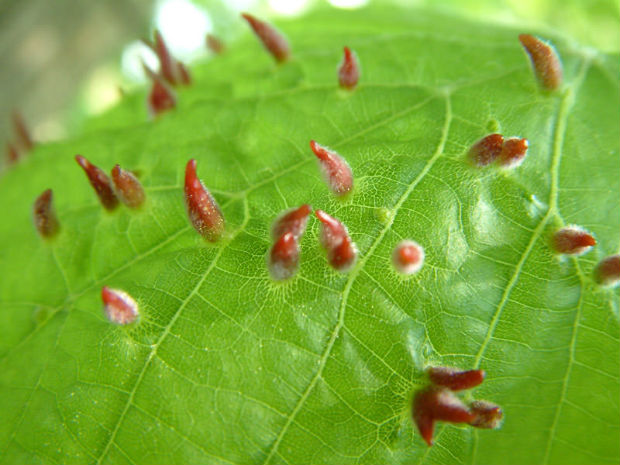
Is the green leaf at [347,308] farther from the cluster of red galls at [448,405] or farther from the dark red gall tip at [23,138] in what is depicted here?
the dark red gall tip at [23,138]

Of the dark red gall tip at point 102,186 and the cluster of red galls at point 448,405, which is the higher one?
the dark red gall tip at point 102,186

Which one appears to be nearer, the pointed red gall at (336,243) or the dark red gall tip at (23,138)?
the pointed red gall at (336,243)

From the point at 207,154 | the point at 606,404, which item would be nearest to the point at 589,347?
the point at 606,404

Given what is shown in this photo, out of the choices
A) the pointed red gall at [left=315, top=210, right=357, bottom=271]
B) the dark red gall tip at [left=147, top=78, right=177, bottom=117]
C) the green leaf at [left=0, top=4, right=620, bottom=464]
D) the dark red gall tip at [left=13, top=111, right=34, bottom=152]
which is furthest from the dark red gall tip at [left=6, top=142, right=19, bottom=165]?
the pointed red gall at [left=315, top=210, right=357, bottom=271]

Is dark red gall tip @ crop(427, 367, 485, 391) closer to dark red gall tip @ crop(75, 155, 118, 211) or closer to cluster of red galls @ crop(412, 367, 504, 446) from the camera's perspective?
cluster of red galls @ crop(412, 367, 504, 446)

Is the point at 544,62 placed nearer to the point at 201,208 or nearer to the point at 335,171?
the point at 335,171

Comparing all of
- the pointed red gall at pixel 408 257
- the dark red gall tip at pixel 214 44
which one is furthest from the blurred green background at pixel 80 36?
the pointed red gall at pixel 408 257

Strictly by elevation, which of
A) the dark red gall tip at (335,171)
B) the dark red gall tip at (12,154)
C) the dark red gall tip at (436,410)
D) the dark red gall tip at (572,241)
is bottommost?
the dark red gall tip at (436,410)

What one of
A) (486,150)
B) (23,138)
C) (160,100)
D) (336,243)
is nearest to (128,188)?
(160,100)
